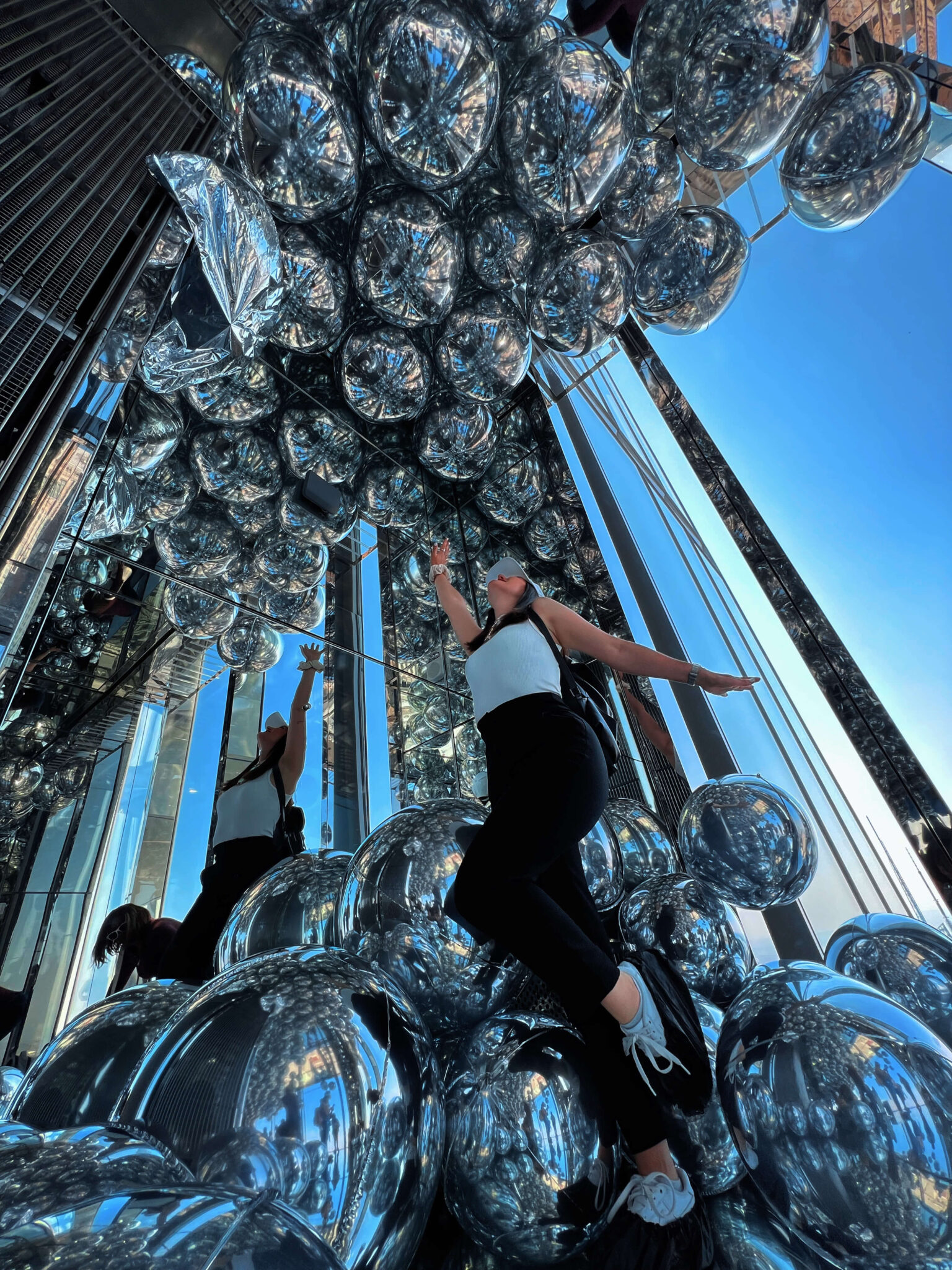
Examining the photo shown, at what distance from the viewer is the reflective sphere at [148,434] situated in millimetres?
1663

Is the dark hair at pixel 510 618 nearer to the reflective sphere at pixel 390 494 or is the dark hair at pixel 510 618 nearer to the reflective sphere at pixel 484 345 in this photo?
the reflective sphere at pixel 484 345

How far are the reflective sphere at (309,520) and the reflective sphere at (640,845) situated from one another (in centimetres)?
141

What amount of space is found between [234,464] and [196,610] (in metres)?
0.49

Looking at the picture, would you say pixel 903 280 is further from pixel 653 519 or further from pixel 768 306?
pixel 653 519

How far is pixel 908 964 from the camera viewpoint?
46.5 inches

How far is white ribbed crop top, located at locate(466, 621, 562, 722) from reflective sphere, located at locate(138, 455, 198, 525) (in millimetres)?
1199

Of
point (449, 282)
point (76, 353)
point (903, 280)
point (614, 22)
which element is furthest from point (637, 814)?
point (614, 22)

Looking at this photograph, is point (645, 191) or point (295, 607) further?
point (295, 607)

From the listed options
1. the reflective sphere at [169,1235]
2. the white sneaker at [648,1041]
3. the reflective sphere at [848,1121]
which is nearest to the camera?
the reflective sphere at [169,1235]

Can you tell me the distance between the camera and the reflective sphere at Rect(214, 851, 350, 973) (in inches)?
48.9

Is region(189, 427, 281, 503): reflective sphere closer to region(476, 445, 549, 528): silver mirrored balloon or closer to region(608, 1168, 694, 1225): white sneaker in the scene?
region(476, 445, 549, 528): silver mirrored balloon

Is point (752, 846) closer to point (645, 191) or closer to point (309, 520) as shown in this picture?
point (309, 520)

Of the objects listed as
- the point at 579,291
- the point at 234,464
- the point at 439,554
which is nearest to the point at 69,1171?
the point at 439,554

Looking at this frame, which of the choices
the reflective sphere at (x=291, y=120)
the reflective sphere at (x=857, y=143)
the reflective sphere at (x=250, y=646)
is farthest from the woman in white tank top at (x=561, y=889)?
the reflective sphere at (x=857, y=143)
